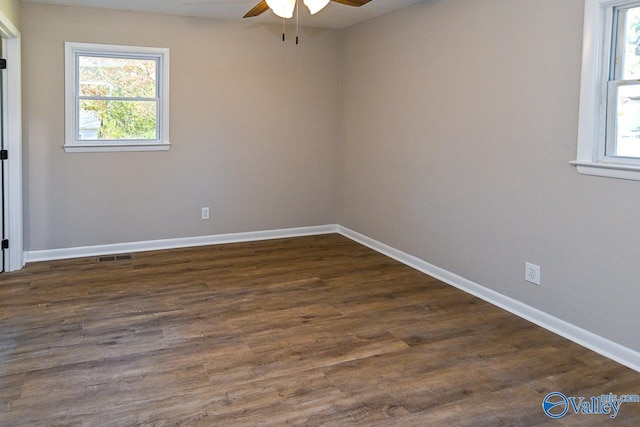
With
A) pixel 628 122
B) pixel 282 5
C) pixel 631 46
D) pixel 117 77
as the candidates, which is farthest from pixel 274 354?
pixel 117 77

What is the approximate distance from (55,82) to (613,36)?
14.5ft

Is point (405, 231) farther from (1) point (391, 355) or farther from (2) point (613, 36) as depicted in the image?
Answer: (2) point (613, 36)

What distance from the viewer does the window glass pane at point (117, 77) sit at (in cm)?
502

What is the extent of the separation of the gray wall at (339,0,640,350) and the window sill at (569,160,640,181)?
0.16ft

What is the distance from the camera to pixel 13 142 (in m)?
4.41

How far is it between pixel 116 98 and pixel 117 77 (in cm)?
20

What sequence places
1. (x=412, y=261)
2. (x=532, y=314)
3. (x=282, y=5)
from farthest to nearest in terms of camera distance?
(x=412, y=261)
(x=532, y=314)
(x=282, y=5)

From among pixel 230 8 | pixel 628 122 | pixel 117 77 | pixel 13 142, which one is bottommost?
pixel 13 142

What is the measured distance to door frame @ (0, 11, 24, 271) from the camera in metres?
4.32

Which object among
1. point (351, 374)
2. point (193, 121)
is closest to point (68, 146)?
point (193, 121)

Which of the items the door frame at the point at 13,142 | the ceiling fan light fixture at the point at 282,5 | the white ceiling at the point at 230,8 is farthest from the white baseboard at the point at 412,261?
the ceiling fan light fixture at the point at 282,5

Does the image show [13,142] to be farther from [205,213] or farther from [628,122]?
[628,122]

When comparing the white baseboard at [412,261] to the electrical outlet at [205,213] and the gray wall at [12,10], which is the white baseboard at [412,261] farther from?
the gray wall at [12,10]

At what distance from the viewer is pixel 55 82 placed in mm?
4824
